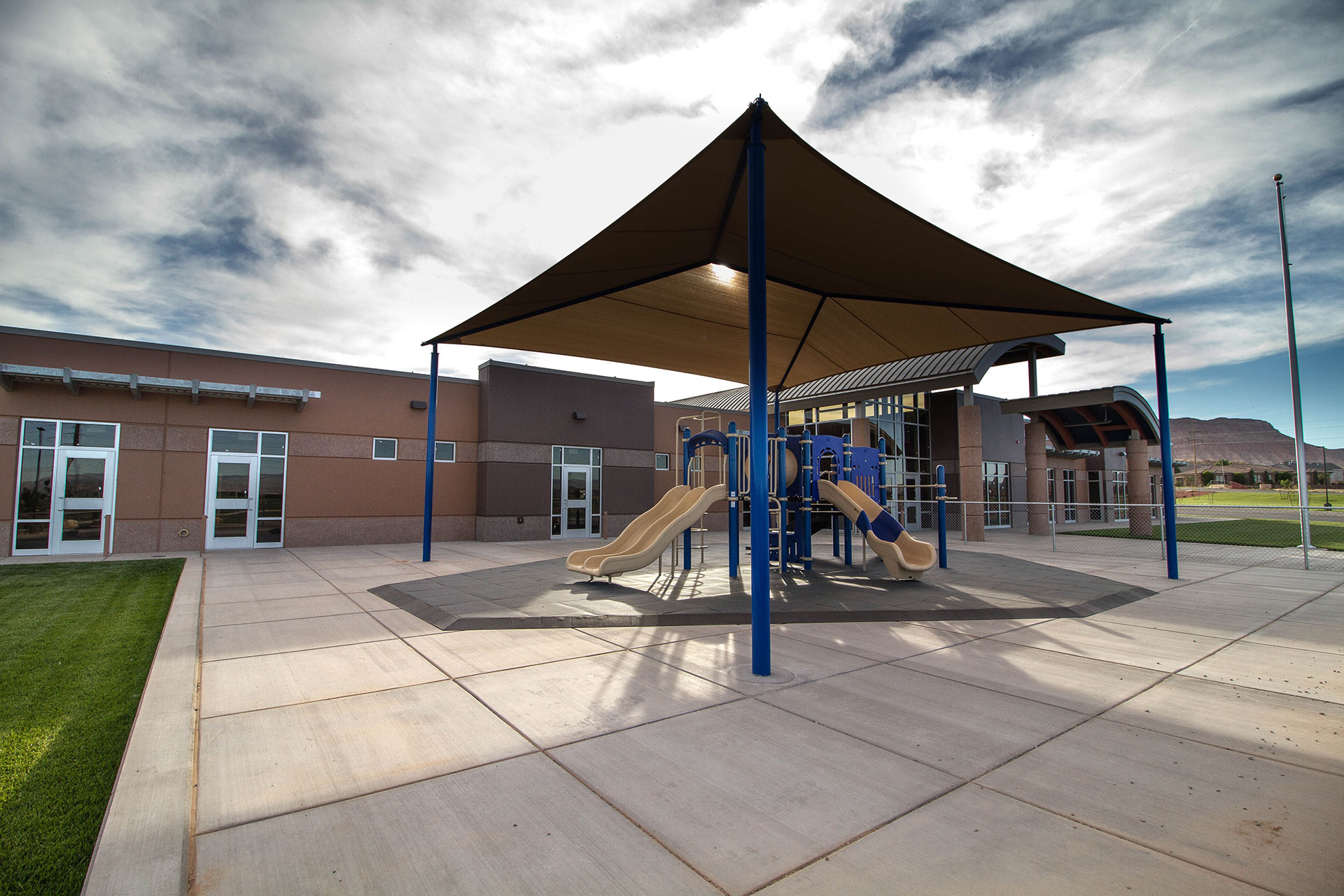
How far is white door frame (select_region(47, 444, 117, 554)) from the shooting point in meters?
13.3

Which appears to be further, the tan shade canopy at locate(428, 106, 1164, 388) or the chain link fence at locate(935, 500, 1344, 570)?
the chain link fence at locate(935, 500, 1344, 570)

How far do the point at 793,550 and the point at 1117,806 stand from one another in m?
11.0

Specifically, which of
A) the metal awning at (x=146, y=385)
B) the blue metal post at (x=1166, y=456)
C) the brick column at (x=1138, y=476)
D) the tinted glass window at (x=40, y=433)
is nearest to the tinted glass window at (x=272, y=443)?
the metal awning at (x=146, y=385)

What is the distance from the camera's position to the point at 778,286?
966cm

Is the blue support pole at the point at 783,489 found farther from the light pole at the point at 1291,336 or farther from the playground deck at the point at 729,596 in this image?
the light pole at the point at 1291,336

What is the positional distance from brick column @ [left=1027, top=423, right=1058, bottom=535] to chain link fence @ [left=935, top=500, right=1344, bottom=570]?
5 cm

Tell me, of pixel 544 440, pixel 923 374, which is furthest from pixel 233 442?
pixel 923 374

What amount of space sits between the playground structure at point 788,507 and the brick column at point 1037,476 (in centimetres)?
1238

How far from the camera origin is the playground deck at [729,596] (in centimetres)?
706

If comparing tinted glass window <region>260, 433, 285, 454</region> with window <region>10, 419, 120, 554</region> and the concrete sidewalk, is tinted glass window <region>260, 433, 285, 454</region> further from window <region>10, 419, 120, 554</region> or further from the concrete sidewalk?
the concrete sidewalk

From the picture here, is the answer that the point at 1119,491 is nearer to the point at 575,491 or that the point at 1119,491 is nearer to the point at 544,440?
the point at 575,491

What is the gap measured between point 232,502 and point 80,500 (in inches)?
110

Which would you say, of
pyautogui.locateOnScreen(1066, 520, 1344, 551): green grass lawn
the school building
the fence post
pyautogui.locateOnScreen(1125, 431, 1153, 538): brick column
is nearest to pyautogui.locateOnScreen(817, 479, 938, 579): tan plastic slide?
the school building

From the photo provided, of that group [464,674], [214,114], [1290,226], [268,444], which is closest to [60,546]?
[268,444]
